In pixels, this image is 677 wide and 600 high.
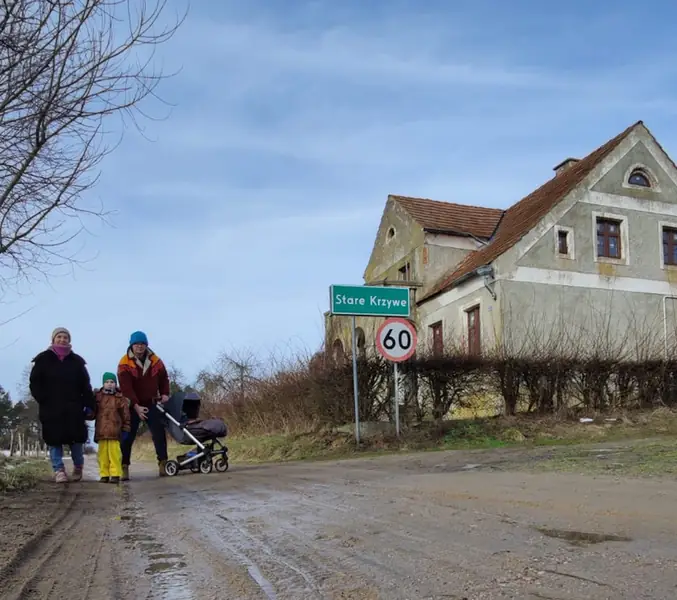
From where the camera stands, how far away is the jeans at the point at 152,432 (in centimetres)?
1051

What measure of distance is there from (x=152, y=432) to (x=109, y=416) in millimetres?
1337

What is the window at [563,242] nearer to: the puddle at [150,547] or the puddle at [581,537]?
the puddle at [581,537]

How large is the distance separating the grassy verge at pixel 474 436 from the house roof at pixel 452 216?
46.1 ft

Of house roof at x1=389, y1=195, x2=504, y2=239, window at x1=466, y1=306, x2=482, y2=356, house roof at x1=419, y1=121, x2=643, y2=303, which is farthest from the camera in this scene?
house roof at x1=389, y1=195, x2=504, y2=239

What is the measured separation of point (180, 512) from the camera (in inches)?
248

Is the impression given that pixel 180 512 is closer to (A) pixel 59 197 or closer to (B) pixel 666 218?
(A) pixel 59 197

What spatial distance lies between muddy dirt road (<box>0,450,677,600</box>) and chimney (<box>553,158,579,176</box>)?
84.9 ft

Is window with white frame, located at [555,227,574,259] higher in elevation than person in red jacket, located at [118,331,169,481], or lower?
higher

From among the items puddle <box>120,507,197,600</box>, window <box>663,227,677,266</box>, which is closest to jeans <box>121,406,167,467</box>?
puddle <box>120,507,197,600</box>

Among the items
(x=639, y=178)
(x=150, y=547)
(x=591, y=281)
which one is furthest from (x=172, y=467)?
(x=639, y=178)

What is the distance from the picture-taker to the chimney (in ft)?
103

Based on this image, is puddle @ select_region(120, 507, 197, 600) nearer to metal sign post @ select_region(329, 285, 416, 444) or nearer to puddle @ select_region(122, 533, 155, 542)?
puddle @ select_region(122, 533, 155, 542)

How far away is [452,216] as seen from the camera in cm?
3078

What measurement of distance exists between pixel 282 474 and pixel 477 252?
2045 centimetres
